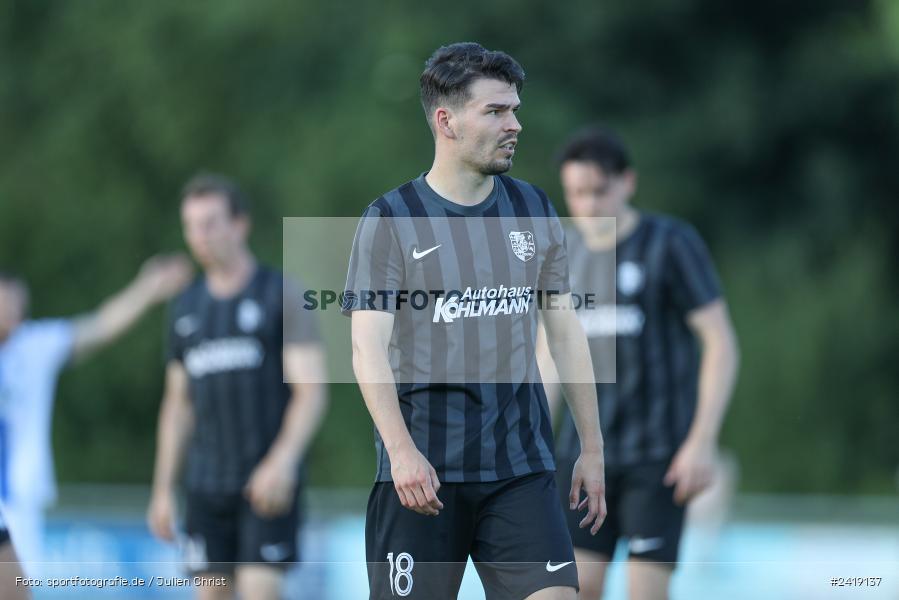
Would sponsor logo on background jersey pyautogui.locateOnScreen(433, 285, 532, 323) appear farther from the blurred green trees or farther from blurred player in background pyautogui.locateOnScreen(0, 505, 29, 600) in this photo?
the blurred green trees

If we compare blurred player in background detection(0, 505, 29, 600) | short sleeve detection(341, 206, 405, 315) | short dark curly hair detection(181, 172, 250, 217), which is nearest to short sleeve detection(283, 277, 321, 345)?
short dark curly hair detection(181, 172, 250, 217)

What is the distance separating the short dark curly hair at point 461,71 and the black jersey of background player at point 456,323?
300 mm

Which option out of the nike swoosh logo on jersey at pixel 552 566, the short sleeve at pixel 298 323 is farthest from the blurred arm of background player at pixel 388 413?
the short sleeve at pixel 298 323

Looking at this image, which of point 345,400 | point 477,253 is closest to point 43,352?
point 477,253

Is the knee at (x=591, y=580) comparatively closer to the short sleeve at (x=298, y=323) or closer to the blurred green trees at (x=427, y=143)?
the short sleeve at (x=298, y=323)

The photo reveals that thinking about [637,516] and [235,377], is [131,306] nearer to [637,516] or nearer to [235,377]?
[235,377]

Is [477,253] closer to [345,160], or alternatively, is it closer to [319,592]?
[319,592]

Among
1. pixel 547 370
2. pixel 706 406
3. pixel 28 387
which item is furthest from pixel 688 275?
pixel 28 387

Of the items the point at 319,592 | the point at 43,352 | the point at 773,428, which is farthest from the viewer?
the point at 773,428

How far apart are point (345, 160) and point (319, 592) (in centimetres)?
828

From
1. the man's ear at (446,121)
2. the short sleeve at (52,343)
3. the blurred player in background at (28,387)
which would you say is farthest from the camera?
the short sleeve at (52,343)

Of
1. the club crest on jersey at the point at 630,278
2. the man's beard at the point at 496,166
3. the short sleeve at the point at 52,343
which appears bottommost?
the short sleeve at the point at 52,343

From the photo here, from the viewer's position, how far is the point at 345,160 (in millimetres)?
17047

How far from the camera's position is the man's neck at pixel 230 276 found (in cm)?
729
